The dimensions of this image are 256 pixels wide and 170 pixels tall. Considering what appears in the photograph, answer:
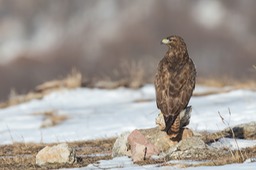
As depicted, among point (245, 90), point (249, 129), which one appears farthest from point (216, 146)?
point (245, 90)

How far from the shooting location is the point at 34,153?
1041 cm

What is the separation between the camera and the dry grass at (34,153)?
8.52m

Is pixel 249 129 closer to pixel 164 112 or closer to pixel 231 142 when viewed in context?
pixel 231 142

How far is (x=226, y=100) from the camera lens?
17.6 m

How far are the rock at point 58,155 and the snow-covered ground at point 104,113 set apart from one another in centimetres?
215

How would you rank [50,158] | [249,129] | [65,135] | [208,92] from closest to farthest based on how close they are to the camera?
[50,158] < [249,129] < [65,135] < [208,92]

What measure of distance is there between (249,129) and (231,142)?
161 centimetres

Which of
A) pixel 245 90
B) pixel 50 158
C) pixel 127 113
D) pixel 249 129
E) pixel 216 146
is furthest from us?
pixel 245 90

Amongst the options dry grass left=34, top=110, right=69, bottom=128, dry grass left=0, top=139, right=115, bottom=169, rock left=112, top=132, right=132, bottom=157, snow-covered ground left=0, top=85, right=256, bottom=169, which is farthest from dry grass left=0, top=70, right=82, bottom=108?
rock left=112, top=132, right=132, bottom=157

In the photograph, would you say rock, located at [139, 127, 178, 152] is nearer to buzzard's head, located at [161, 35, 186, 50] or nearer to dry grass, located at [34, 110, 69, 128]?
buzzard's head, located at [161, 35, 186, 50]

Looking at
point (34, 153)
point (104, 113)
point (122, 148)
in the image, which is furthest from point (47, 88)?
point (122, 148)

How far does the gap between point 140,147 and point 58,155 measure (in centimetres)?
97

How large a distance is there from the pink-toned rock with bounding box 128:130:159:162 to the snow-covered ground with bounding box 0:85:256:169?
1.18 meters

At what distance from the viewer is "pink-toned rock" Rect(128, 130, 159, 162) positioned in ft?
27.4
